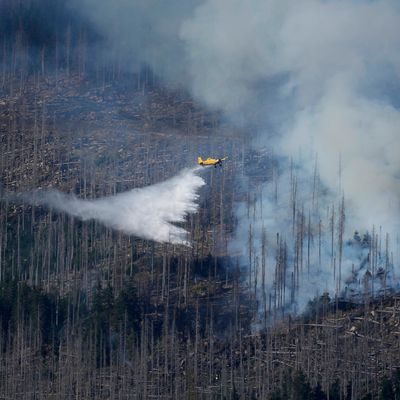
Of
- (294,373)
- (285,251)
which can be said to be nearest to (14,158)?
(285,251)

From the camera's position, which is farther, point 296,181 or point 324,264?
point 296,181

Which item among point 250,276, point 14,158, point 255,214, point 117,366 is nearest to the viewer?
point 117,366

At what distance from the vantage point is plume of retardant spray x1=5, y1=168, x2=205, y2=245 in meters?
124

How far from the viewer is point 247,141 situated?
138 m

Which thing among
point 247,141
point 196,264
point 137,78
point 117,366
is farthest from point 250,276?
point 137,78

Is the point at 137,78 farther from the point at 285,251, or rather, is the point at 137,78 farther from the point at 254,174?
the point at 285,251

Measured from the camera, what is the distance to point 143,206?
128 metres

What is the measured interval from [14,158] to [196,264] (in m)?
25.7

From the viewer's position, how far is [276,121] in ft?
465

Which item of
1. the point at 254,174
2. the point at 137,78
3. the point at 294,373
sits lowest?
the point at 294,373

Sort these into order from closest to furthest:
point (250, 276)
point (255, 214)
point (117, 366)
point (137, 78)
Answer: point (117, 366)
point (250, 276)
point (255, 214)
point (137, 78)

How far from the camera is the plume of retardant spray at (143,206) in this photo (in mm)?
124438

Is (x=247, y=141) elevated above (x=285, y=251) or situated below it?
above

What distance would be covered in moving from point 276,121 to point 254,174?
38.8 feet
